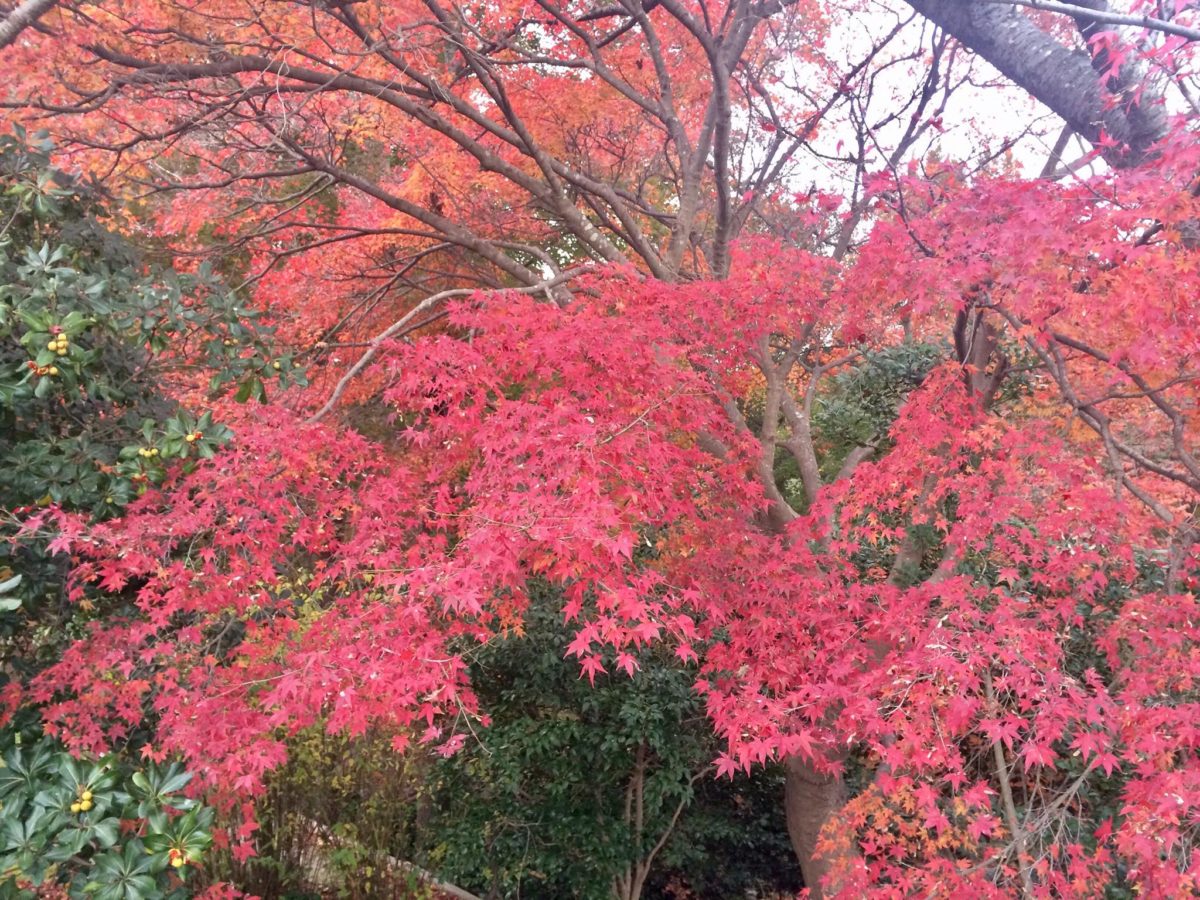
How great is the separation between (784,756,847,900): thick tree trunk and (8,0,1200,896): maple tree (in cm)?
2

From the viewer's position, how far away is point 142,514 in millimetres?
3021

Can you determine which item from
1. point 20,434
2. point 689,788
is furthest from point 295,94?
point 689,788

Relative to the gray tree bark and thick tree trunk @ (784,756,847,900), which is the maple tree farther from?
the gray tree bark

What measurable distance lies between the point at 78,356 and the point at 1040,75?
4388 mm

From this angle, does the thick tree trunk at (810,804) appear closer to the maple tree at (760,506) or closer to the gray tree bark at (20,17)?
the maple tree at (760,506)

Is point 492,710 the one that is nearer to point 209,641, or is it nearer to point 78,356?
point 209,641

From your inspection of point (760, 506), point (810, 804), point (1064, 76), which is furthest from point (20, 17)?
point (810, 804)

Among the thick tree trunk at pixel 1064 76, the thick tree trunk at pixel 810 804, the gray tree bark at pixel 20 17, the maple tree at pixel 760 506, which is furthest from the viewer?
the thick tree trunk at pixel 810 804

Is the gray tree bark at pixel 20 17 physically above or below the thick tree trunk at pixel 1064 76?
below

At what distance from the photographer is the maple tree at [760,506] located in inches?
118

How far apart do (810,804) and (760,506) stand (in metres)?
1.86

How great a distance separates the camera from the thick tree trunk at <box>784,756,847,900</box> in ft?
15.3

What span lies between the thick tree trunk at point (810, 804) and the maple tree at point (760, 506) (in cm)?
2

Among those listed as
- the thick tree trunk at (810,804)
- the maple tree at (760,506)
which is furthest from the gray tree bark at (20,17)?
the thick tree trunk at (810,804)
